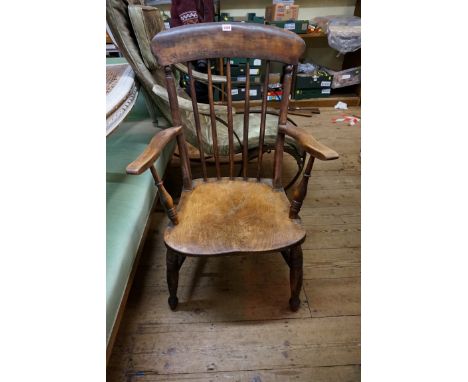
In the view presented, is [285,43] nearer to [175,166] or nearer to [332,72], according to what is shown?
[175,166]

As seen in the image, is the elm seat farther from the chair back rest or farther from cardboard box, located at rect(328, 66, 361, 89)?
cardboard box, located at rect(328, 66, 361, 89)

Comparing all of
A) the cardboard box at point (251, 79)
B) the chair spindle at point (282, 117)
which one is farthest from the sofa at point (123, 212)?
the cardboard box at point (251, 79)

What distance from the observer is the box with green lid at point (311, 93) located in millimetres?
2977

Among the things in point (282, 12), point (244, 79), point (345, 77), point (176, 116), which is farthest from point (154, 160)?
point (345, 77)

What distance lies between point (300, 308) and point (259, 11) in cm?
279

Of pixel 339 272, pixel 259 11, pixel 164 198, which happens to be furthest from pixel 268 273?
pixel 259 11

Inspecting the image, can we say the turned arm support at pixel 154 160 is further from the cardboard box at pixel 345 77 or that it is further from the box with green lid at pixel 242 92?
the cardboard box at pixel 345 77

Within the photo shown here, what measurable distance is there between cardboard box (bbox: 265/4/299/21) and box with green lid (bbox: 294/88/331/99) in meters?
0.65

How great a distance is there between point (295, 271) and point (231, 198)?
1.16 ft

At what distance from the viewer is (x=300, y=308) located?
1.21 meters

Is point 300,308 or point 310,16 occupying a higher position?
point 310,16

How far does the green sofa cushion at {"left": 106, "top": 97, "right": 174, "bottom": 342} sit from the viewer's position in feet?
3.00

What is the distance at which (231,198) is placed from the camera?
114cm

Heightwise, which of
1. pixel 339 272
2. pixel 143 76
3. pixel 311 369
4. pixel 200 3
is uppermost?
pixel 200 3
